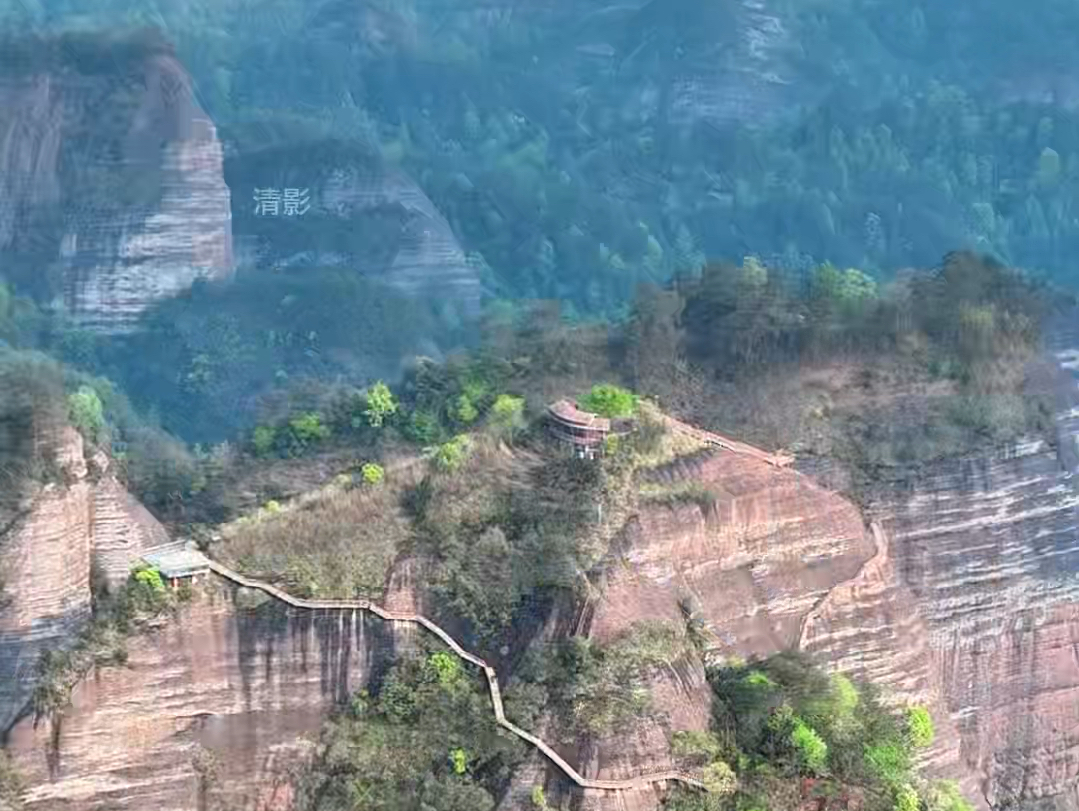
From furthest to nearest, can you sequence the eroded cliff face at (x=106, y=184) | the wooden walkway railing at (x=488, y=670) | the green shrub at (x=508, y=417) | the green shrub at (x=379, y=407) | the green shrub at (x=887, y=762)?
the eroded cliff face at (x=106, y=184)
the green shrub at (x=379, y=407)
the green shrub at (x=508, y=417)
the green shrub at (x=887, y=762)
the wooden walkway railing at (x=488, y=670)

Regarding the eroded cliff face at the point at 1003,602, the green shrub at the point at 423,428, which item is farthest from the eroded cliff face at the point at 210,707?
the eroded cliff face at the point at 1003,602

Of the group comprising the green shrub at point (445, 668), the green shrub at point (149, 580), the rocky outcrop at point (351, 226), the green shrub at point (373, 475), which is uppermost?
the green shrub at point (373, 475)

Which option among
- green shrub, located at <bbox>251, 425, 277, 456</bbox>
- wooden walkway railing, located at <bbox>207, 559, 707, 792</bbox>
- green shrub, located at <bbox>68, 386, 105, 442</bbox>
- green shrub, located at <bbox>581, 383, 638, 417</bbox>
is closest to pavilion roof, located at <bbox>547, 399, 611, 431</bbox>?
green shrub, located at <bbox>581, 383, 638, 417</bbox>

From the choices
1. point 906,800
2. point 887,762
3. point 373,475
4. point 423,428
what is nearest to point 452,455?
point 373,475

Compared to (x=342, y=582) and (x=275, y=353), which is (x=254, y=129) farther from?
(x=342, y=582)

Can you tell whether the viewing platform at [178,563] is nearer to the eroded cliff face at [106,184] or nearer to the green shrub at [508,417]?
the green shrub at [508,417]

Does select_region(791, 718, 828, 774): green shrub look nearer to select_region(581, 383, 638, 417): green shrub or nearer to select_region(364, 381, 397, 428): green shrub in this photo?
select_region(581, 383, 638, 417): green shrub
